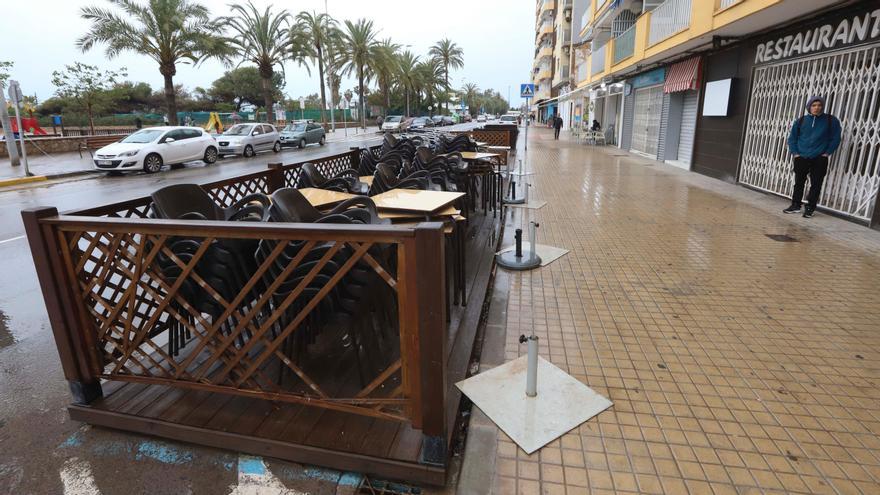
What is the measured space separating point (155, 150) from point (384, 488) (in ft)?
56.6

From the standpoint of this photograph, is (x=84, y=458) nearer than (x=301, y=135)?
Yes

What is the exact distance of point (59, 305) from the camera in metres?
2.55

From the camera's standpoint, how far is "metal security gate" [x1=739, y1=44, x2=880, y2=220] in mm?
7148

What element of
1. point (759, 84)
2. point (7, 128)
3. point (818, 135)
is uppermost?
point (759, 84)

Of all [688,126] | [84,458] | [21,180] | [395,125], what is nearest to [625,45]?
[688,126]

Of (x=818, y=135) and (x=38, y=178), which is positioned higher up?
(x=818, y=135)

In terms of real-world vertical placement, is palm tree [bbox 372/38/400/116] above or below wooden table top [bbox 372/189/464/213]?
above

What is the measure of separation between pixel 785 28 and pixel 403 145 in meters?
7.52

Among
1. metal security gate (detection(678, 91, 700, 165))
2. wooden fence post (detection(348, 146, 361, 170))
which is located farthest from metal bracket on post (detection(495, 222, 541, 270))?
metal security gate (detection(678, 91, 700, 165))

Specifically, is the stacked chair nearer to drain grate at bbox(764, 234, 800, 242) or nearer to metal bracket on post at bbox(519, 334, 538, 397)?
metal bracket on post at bbox(519, 334, 538, 397)

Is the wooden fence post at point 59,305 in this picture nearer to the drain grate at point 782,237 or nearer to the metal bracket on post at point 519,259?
the metal bracket on post at point 519,259

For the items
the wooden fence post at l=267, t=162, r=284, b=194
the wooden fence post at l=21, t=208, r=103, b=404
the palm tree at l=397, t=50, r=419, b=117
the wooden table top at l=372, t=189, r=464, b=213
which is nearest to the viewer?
the wooden fence post at l=21, t=208, r=103, b=404

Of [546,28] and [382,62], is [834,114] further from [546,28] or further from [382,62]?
[546,28]

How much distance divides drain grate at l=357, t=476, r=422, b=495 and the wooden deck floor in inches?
1.9
